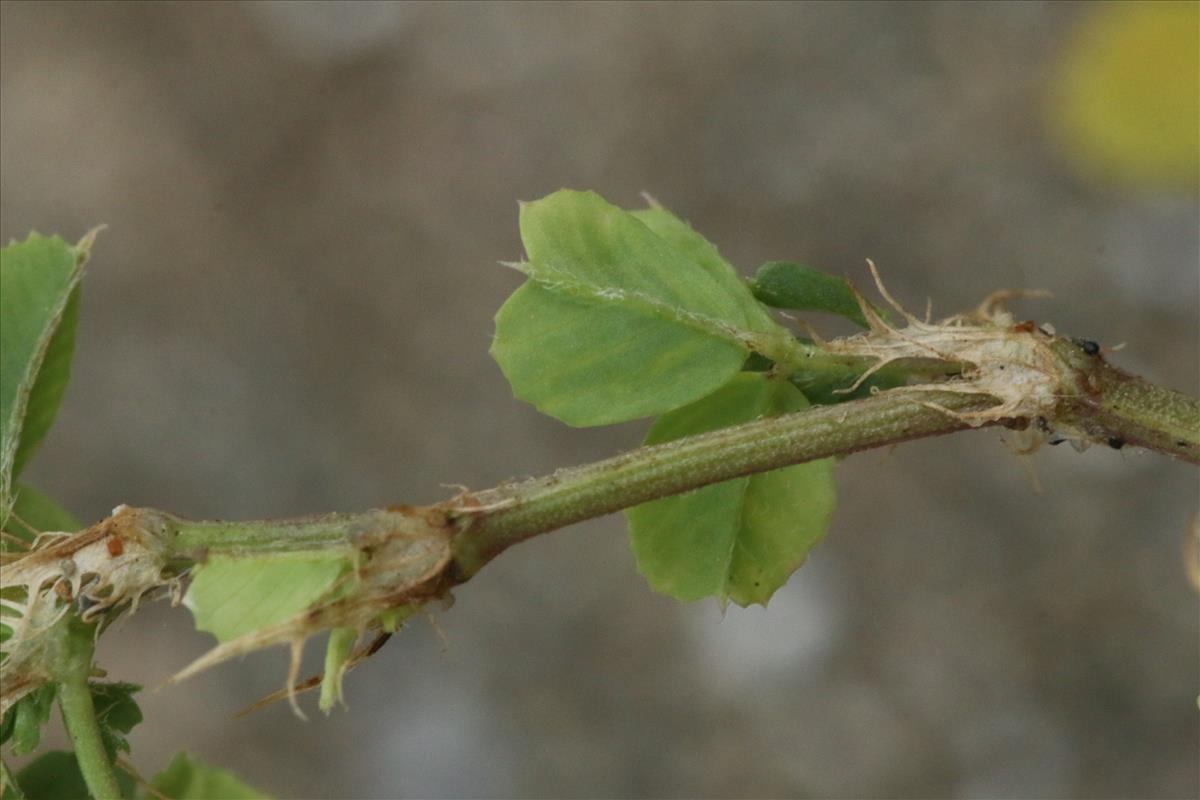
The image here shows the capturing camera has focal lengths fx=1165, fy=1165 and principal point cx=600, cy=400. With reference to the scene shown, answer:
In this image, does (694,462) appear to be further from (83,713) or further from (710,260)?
(83,713)

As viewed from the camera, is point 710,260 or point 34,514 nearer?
point 710,260

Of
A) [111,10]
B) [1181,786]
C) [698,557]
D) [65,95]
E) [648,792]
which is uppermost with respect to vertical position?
[111,10]

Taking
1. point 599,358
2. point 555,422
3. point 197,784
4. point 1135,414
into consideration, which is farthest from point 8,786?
point 555,422

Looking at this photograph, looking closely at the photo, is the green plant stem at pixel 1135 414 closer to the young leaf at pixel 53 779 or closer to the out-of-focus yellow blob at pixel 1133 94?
the young leaf at pixel 53 779

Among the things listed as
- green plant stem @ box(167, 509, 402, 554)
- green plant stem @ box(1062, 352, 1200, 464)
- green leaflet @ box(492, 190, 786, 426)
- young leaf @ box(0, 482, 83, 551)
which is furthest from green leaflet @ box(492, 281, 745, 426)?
young leaf @ box(0, 482, 83, 551)

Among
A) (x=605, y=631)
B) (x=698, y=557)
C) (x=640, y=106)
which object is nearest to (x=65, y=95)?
(x=640, y=106)

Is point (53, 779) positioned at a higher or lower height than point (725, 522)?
lower

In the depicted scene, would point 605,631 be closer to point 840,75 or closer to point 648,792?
point 648,792
